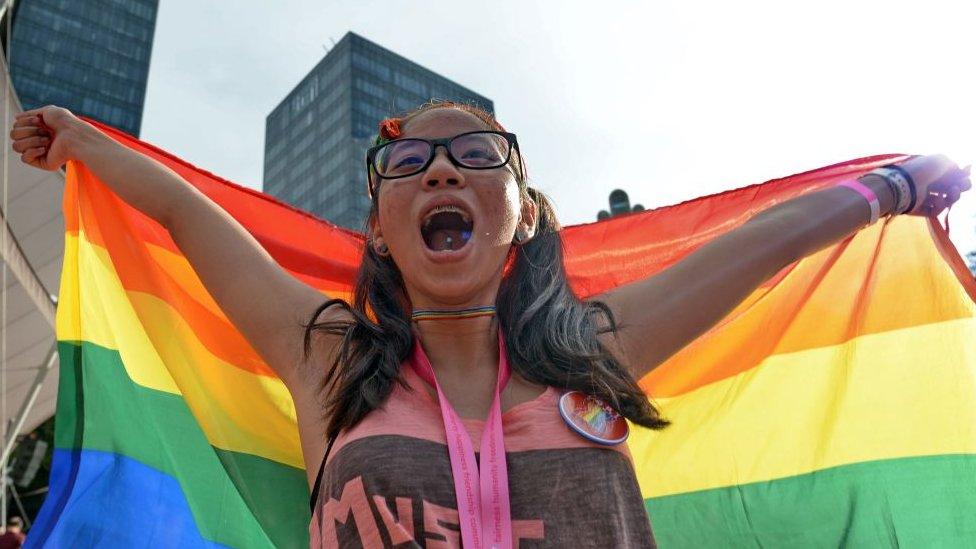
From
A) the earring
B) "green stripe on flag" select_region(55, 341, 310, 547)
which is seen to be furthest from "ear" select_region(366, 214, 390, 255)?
"green stripe on flag" select_region(55, 341, 310, 547)

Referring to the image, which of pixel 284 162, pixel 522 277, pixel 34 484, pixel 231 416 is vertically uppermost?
Answer: pixel 284 162

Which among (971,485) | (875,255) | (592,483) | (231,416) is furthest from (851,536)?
(231,416)

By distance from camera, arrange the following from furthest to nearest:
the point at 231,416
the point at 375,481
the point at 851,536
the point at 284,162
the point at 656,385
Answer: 1. the point at 284,162
2. the point at 656,385
3. the point at 231,416
4. the point at 851,536
5. the point at 375,481

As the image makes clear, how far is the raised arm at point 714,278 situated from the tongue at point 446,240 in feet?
1.30

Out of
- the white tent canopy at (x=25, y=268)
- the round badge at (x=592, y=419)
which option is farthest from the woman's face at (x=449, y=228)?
the white tent canopy at (x=25, y=268)

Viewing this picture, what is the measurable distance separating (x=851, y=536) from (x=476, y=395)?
133 cm

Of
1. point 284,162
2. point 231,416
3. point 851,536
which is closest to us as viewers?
point 851,536

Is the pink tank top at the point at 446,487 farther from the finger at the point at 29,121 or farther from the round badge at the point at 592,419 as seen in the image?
the finger at the point at 29,121

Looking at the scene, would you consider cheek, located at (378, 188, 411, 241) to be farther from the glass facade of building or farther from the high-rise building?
the glass facade of building

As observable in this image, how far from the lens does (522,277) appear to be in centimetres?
197

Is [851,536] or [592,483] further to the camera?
[851,536]

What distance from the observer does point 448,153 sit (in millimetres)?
1798

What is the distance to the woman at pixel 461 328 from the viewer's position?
1.39 metres

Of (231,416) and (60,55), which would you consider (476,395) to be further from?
(60,55)
